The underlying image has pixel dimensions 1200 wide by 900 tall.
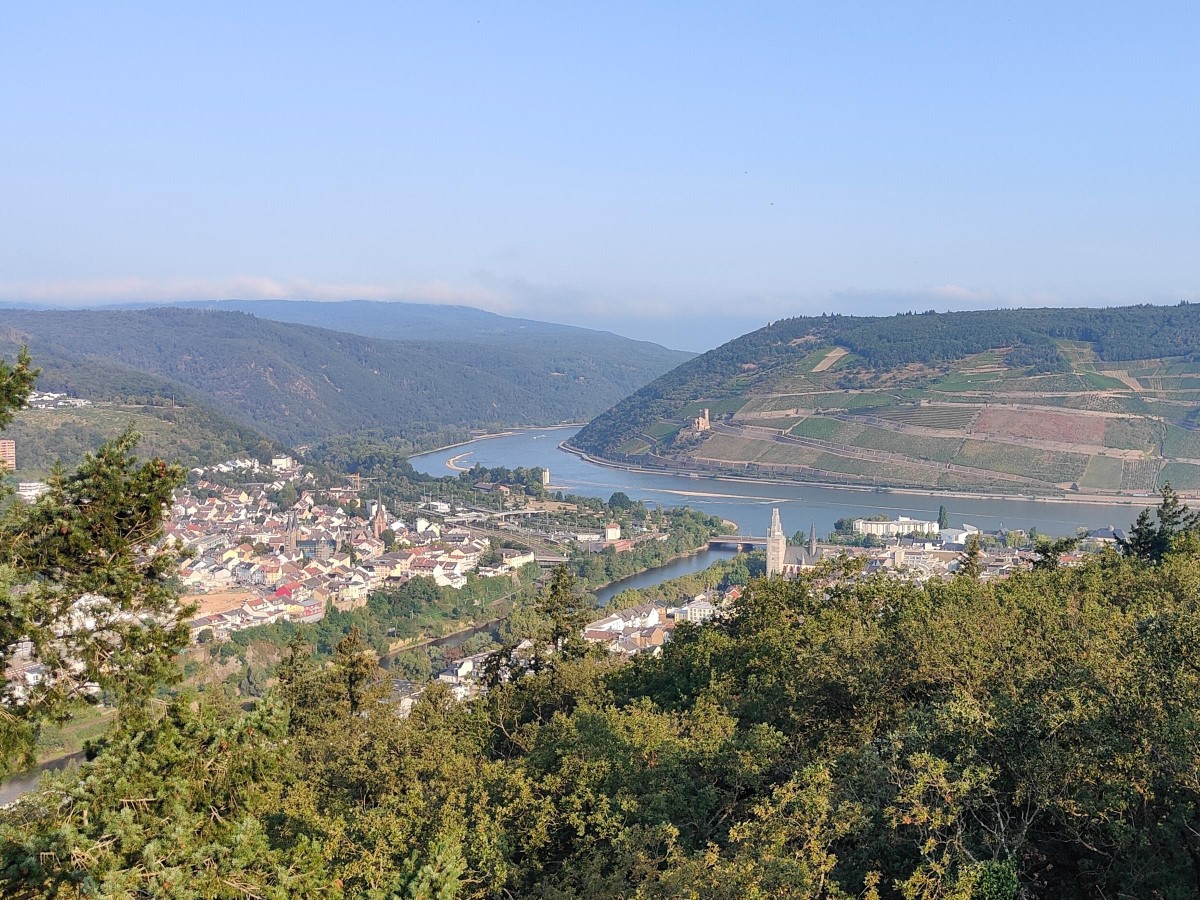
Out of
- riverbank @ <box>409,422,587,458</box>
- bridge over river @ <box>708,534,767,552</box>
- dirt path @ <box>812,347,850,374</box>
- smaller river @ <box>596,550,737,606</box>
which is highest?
dirt path @ <box>812,347,850,374</box>

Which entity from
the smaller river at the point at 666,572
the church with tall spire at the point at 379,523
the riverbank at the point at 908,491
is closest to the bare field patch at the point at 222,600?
the smaller river at the point at 666,572

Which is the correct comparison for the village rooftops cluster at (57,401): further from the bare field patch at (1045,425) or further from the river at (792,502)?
the bare field patch at (1045,425)

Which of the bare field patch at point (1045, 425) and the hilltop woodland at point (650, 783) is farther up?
the hilltop woodland at point (650, 783)

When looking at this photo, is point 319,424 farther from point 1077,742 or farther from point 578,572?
point 1077,742

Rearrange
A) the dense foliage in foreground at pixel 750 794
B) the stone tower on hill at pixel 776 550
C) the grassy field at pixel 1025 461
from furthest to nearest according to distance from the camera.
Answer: the grassy field at pixel 1025 461
the stone tower on hill at pixel 776 550
the dense foliage in foreground at pixel 750 794

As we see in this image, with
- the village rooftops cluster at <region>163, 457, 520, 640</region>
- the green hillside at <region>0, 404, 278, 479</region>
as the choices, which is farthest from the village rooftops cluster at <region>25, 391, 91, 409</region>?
the village rooftops cluster at <region>163, 457, 520, 640</region>

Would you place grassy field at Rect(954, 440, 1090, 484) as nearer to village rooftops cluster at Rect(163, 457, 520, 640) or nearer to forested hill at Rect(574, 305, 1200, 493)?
forested hill at Rect(574, 305, 1200, 493)

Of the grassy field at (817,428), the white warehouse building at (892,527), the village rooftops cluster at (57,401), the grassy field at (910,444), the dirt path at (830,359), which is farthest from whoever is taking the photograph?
the dirt path at (830,359)
